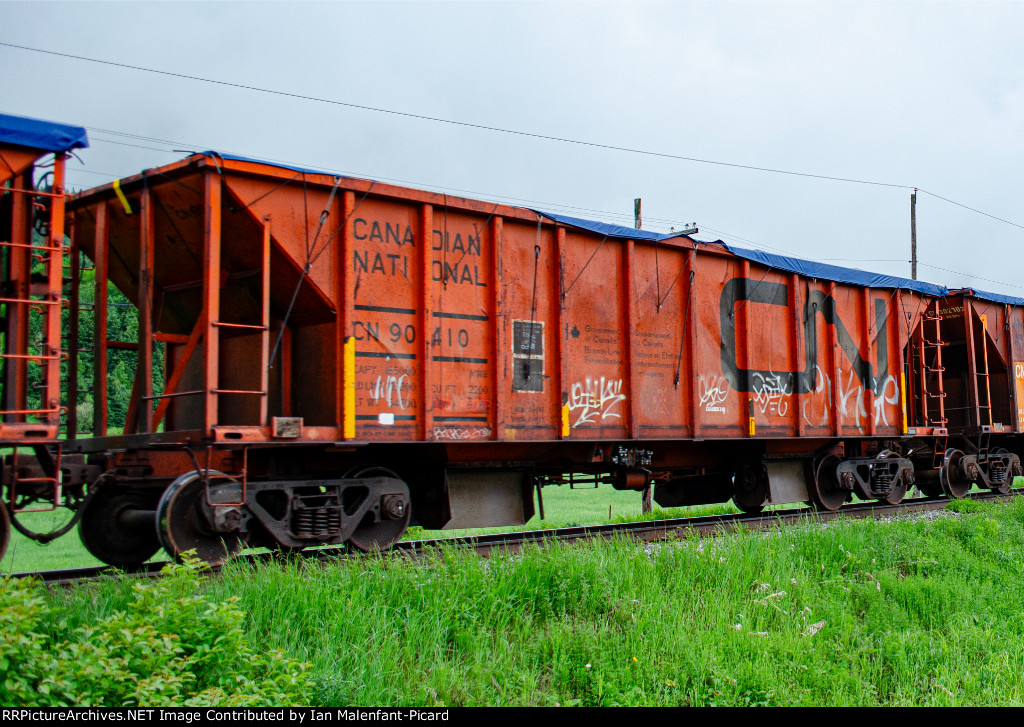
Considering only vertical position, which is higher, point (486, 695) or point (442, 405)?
point (442, 405)

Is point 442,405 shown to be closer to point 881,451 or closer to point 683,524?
point 683,524

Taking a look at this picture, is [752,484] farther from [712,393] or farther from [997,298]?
[997,298]

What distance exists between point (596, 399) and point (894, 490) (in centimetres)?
677

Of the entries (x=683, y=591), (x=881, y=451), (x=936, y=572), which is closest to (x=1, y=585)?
(x=683, y=591)

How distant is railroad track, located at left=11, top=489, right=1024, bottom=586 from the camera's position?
22.5 ft

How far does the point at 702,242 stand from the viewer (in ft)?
34.5

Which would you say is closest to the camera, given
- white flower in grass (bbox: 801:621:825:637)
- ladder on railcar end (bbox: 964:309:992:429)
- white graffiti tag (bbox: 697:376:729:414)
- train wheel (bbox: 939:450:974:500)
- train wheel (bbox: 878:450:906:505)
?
white flower in grass (bbox: 801:621:825:637)

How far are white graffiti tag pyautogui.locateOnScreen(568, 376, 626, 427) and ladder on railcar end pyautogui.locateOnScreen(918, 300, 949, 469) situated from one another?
7.03 metres

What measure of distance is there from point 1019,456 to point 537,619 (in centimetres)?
1423

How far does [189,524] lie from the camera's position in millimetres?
6812

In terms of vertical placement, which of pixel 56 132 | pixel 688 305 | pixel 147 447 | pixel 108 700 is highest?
pixel 56 132

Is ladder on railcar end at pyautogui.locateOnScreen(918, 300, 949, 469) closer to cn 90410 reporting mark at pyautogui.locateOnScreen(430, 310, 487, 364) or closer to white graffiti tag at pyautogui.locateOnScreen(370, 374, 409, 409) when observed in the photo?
cn 90410 reporting mark at pyautogui.locateOnScreen(430, 310, 487, 364)

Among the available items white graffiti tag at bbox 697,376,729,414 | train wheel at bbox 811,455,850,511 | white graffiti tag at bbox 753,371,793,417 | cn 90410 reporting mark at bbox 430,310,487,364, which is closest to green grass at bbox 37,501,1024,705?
cn 90410 reporting mark at bbox 430,310,487,364

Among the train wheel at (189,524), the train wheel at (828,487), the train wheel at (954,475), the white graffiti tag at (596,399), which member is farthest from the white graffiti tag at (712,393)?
the train wheel at (954,475)
